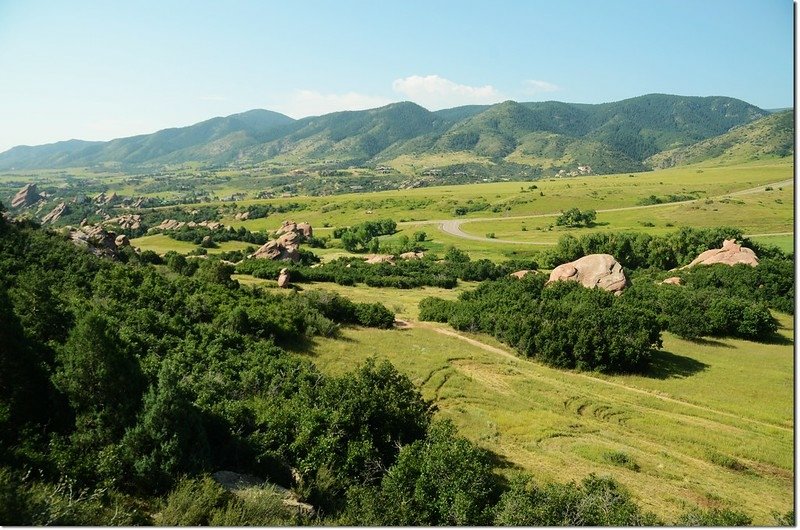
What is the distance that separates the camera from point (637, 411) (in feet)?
87.7

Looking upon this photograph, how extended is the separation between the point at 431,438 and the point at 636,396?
17939 millimetres

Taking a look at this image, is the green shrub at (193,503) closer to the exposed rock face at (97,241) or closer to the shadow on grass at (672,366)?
the shadow on grass at (672,366)

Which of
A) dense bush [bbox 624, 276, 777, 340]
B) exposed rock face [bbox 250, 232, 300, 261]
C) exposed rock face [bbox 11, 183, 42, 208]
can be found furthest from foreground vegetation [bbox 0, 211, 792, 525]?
exposed rock face [bbox 11, 183, 42, 208]

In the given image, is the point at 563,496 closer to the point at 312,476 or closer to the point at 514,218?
the point at 312,476

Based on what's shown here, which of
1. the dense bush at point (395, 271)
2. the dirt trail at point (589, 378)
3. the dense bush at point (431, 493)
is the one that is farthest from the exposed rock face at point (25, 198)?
the dense bush at point (431, 493)

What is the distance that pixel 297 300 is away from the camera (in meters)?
39.2

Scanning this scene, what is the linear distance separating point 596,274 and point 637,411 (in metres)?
28.9

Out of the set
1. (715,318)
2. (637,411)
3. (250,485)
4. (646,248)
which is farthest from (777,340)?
(250,485)

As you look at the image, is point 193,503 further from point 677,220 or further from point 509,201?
point 509,201

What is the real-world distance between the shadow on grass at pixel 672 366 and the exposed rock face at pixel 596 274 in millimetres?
15288

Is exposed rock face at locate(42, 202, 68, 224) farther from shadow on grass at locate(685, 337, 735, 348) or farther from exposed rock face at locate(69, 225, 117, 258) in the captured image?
shadow on grass at locate(685, 337, 735, 348)

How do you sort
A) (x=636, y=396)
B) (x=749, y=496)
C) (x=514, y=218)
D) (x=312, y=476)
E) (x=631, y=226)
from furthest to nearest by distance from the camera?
(x=514, y=218), (x=631, y=226), (x=636, y=396), (x=749, y=496), (x=312, y=476)

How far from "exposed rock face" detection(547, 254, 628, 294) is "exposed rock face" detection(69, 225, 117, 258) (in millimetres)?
44565

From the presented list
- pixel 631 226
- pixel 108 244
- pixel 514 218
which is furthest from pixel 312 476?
pixel 514 218
